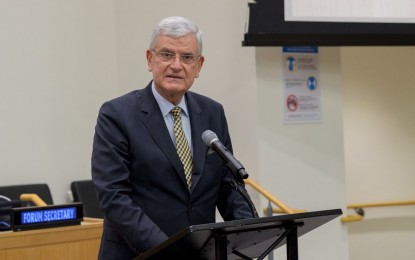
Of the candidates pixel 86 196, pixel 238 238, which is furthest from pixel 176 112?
pixel 86 196

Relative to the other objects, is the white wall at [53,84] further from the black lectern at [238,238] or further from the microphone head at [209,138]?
the black lectern at [238,238]

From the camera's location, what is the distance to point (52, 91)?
651cm

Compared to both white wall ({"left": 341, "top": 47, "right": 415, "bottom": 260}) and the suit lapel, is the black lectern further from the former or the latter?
white wall ({"left": 341, "top": 47, "right": 415, "bottom": 260})

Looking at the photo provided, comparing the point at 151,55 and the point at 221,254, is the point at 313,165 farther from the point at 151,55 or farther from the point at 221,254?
the point at 221,254

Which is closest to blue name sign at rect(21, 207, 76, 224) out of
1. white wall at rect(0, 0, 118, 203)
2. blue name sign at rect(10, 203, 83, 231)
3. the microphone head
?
blue name sign at rect(10, 203, 83, 231)

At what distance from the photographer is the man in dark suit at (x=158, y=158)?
2.63m

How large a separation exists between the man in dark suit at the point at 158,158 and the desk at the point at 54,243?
1.24 metres

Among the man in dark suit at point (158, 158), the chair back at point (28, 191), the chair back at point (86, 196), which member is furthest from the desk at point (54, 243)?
the chair back at point (86, 196)

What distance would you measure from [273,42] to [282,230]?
315 cm

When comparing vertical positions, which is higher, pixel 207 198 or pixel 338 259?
pixel 207 198

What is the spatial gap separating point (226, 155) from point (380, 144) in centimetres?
538

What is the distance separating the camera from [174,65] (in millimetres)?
2689

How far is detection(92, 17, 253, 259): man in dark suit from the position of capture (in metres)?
2.63

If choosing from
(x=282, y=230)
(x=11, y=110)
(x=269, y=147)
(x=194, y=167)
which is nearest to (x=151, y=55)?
(x=194, y=167)
